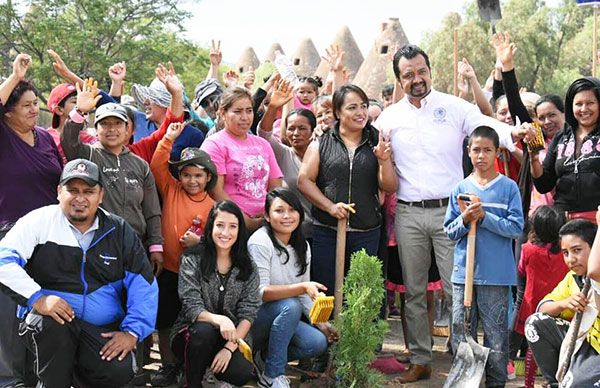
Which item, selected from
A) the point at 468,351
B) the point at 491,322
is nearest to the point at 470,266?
the point at 491,322

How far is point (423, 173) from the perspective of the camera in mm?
5941

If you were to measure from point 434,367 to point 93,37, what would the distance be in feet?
77.9

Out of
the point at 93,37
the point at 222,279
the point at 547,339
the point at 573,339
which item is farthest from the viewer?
the point at 93,37

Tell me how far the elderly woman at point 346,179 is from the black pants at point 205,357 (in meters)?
1.18

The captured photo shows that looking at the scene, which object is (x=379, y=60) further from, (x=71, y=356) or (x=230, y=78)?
(x=71, y=356)

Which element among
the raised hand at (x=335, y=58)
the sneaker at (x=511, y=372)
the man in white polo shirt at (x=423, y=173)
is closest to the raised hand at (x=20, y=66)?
the man in white polo shirt at (x=423, y=173)

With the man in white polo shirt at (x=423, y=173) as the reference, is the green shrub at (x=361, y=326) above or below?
below

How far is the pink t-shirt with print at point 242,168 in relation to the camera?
234 inches

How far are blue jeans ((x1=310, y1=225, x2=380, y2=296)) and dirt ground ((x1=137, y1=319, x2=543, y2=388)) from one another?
2.47 ft

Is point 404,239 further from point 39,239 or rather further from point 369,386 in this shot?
point 39,239

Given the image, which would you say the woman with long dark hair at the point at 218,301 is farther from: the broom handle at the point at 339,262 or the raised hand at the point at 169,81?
the raised hand at the point at 169,81

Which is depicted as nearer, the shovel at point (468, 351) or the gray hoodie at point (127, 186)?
the shovel at point (468, 351)

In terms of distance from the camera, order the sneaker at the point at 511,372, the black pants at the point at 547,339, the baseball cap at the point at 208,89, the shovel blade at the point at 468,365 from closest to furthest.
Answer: the black pants at the point at 547,339 → the shovel blade at the point at 468,365 → the sneaker at the point at 511,372 → the baseball cap at the point at 208,89

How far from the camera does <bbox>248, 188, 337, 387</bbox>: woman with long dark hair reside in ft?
17.6
